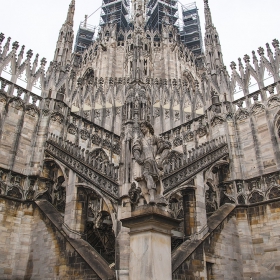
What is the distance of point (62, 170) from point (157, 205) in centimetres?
736

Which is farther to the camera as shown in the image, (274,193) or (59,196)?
(59,196)

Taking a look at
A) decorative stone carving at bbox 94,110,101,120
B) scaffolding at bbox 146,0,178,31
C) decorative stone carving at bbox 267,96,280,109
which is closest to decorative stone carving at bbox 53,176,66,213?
decorative stone carving at bbox 94,110,101,120

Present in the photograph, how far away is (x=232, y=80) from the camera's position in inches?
737

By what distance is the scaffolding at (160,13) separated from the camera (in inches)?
1442

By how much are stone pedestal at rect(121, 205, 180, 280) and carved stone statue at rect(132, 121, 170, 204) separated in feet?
1.54

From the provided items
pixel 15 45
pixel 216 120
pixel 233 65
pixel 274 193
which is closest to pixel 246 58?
pixel 233 65

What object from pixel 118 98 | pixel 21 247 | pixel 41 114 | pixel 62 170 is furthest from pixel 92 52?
pixel 21 247

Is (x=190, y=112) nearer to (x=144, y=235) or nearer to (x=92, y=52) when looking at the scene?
(x=92, y=52)

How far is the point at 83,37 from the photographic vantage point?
4172 centimetres

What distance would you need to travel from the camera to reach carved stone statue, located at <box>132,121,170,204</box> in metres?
8.09

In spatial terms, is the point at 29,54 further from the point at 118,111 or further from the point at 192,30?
the point at 192,30

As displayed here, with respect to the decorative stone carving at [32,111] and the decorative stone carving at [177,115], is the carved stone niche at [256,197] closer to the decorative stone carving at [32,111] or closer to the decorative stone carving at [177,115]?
the decorative stone carving at [177,115]

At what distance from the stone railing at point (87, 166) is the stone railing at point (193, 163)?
2.08 m

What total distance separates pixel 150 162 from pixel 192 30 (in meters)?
36.4
